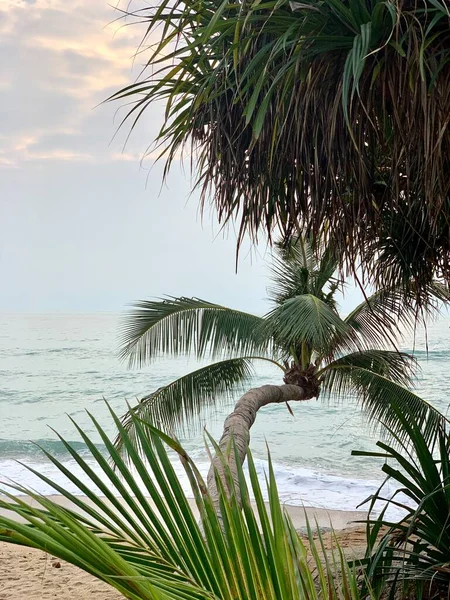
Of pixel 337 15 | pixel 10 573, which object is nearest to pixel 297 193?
pixel 337 15

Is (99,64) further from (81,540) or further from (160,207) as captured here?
(81,540)

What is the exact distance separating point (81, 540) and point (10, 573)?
23.9 ft

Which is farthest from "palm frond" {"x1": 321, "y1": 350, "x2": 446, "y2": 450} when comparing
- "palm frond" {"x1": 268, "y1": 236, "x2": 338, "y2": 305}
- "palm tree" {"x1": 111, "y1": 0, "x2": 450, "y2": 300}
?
"palm tree" {"x1": 111, "y1": 0, "x2": 450, "y2": 300}

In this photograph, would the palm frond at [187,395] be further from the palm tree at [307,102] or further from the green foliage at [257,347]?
the palm tree at [307,102]

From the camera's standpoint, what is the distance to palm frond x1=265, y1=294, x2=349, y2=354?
626 cm

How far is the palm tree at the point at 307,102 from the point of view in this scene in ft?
7.09

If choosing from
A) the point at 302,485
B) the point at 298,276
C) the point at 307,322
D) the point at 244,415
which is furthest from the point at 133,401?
the point at 244,415

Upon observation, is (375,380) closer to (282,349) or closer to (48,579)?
(282,349)

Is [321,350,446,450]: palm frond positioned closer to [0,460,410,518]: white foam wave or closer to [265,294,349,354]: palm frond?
[265,294,349,354]: palm frond

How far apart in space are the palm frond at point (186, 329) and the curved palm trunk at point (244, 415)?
67cm

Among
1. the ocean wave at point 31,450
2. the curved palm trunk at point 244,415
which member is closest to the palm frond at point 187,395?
the curved palm trunk at point 244,415

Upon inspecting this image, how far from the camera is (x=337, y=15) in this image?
2.20 m

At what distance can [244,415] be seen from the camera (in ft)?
17.1

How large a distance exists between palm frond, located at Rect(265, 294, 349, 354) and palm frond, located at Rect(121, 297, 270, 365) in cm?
79
